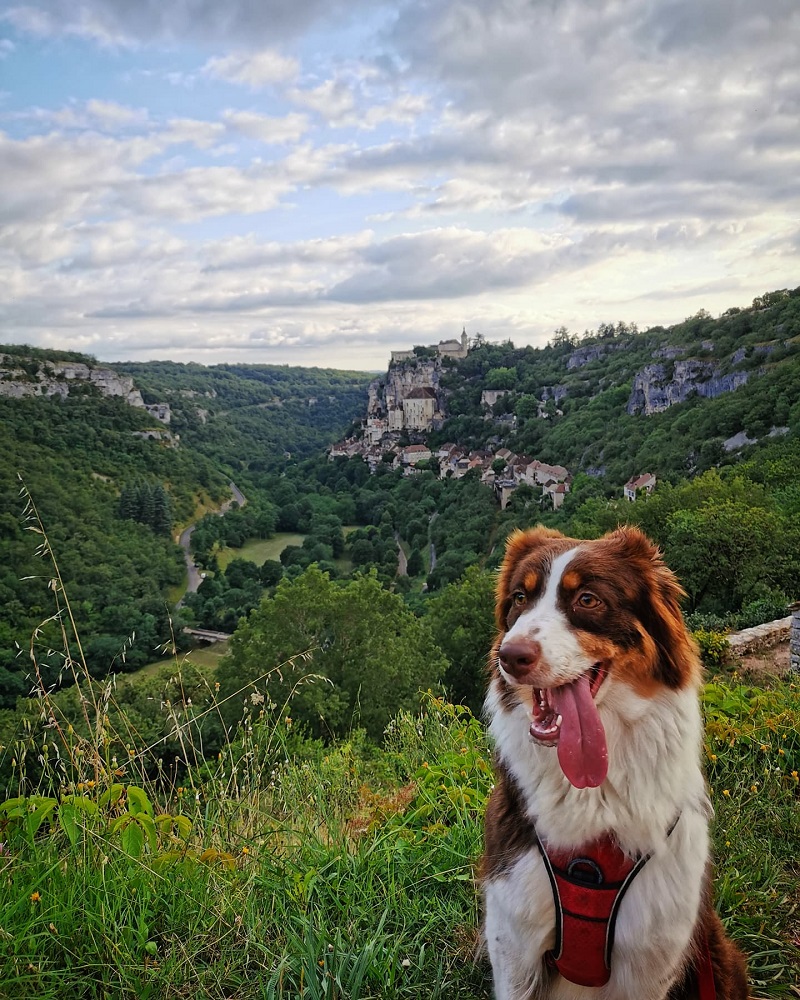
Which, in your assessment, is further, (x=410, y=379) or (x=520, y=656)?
(x=410, y=379)

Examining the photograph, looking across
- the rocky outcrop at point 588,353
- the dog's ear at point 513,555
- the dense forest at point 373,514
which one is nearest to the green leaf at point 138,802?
the dense forest at point 373,514

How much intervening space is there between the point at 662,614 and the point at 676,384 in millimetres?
58040

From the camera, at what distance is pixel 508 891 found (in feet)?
4.95

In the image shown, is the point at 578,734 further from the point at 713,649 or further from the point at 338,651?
the point at 338,651

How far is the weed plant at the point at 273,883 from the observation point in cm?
170

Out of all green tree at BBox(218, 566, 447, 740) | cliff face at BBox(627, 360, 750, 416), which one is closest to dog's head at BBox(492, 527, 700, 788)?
green tree at BBox(218, 566, 447, 740)

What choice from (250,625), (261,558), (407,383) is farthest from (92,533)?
(407,383)

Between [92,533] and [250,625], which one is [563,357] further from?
[250,625]

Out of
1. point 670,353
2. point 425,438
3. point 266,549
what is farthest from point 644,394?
point 266,549

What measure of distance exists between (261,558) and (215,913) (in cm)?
5223

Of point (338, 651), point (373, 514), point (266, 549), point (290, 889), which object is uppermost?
point (290, 889)

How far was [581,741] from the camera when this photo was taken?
4.40 feet

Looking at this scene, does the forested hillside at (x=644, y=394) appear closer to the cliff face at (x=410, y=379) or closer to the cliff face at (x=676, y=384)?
the cliff face at (x=676, y=384)

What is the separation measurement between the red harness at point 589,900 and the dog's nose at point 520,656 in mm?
487
